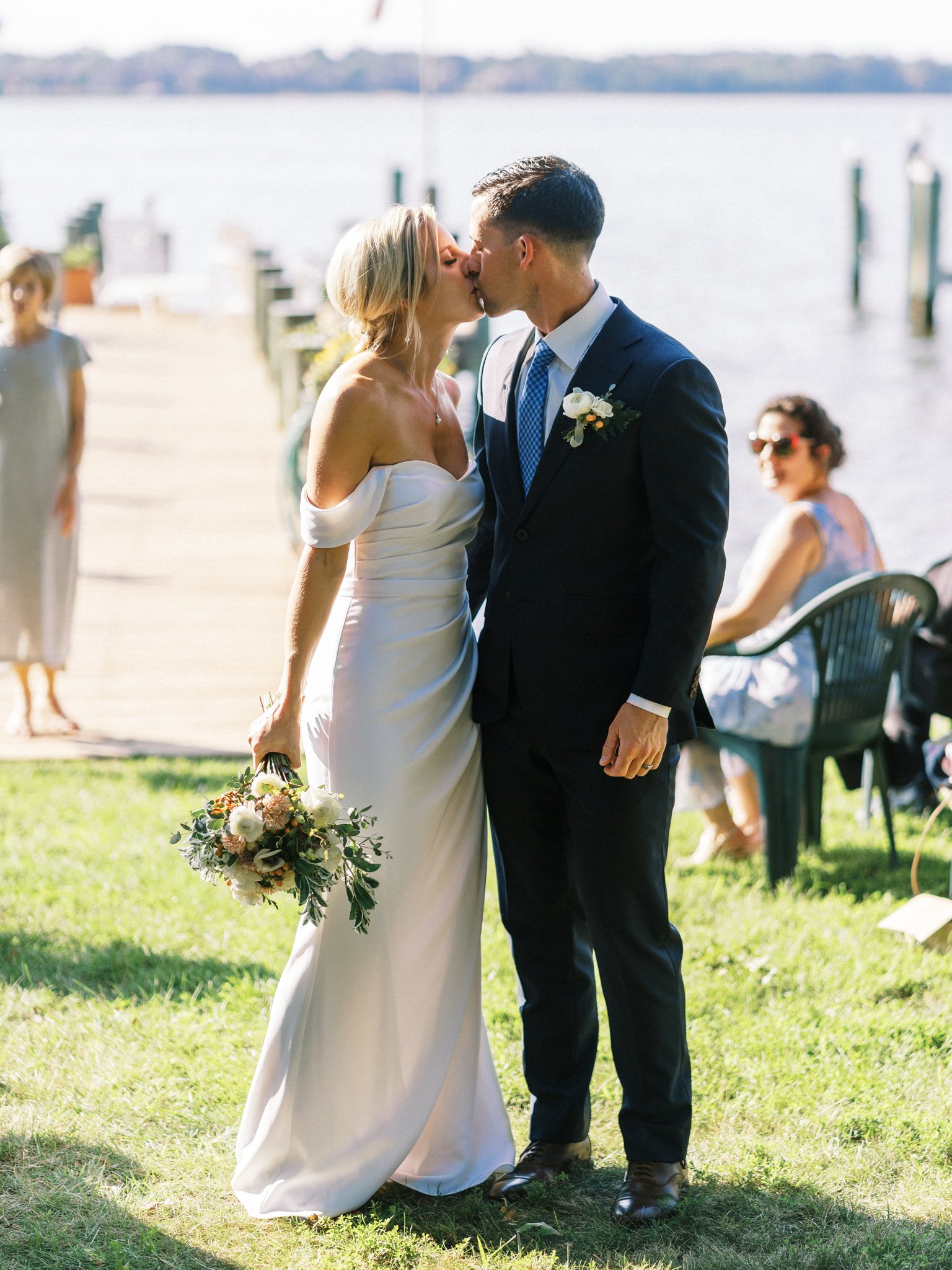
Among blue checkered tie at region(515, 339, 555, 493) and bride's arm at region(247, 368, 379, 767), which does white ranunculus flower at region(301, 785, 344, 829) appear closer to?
bride's arm at region(247, 368, 379, 767)

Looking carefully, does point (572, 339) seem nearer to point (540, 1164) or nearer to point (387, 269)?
point (387, 269)

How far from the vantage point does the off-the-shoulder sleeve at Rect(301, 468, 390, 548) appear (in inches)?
119

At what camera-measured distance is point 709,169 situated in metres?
100

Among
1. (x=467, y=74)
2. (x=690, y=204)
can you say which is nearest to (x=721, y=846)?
(x=690, y=204)

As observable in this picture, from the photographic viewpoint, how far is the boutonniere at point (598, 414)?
9.55ft

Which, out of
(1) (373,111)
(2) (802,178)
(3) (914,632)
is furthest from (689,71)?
(3) (914,632)

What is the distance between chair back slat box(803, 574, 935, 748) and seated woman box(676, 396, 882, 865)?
68 mm

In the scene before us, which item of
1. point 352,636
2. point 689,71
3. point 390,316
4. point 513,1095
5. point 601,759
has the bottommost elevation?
point 513,1095

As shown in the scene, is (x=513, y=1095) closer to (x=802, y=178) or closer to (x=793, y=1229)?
(x=793, y=1229)

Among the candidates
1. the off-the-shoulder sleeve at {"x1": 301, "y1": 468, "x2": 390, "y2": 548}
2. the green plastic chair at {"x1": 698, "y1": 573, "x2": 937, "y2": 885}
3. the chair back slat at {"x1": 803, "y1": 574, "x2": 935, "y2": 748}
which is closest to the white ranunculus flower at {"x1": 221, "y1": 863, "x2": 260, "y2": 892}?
the off-the-shoulder sleeve at {"x1": 301, "y1": 468, "x2": 390, "y2": 548}

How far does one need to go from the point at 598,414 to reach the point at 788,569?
6.98 feet

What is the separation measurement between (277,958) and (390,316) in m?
2.07

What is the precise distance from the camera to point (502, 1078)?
149 inches

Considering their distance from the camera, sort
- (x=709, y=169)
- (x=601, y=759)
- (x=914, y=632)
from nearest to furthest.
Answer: (x=601, y=759), (x=914, y=632), (x=709, y=169)
